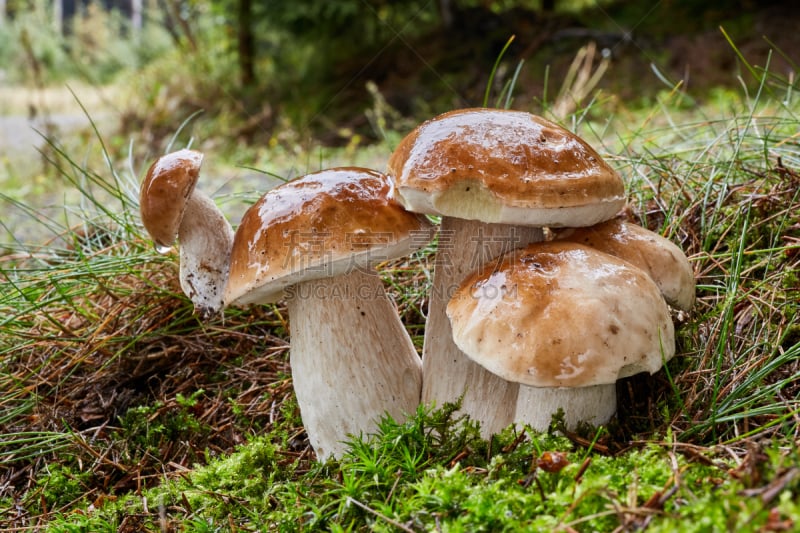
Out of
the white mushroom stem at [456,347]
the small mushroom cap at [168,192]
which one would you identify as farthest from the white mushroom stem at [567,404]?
the small mushroom cap at [168,192]

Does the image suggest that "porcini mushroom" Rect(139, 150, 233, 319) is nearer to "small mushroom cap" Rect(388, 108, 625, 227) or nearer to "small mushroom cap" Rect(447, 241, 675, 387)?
"small mushroom cap" Rect(388, 108, 625, 227)

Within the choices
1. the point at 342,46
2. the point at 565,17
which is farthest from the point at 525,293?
the point at 565,17

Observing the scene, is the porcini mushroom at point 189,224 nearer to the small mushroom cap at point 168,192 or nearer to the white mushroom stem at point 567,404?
the small mushroom cap at point 168,192

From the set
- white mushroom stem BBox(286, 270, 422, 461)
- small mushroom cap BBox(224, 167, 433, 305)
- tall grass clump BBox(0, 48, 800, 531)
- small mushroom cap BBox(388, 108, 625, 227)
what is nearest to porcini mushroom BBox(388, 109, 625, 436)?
small mushroom cap BBox(388, 108, 625, 227)

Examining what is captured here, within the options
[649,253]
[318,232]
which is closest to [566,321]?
[649,253]

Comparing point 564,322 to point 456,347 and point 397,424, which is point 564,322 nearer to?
point 456,347
